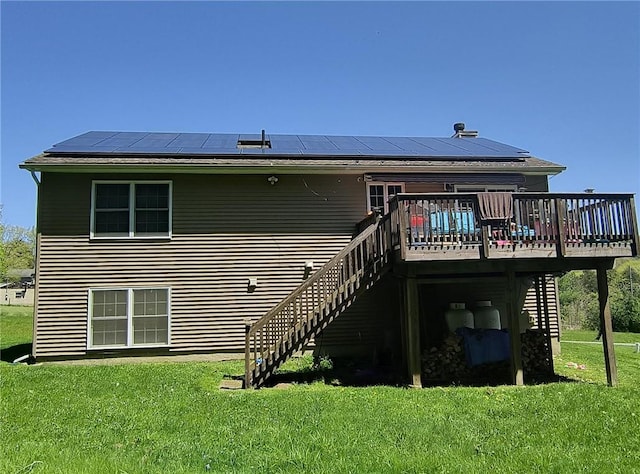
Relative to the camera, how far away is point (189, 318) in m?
10.7

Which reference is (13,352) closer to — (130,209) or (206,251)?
(130,209)

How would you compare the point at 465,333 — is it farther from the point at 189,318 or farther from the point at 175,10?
the point at 175,10

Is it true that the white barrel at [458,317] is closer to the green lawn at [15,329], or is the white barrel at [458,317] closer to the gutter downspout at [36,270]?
the gutter downspout at [36,270]

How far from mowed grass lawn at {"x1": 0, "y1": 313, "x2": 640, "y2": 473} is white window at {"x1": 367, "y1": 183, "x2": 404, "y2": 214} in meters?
5.15

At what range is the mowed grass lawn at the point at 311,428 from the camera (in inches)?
166

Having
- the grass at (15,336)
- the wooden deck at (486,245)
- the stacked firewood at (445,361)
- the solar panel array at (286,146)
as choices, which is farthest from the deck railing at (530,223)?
the grass at (15,336)

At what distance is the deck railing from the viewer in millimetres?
8031

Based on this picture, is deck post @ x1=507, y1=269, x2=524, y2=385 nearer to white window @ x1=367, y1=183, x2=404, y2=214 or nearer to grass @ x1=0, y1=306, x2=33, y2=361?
white window @ x1=367, y1=183, x2=404, y2=214

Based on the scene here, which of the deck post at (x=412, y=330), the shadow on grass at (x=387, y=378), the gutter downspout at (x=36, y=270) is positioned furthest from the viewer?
the gutter downspout at (x=36, y=270)

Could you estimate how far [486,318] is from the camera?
1065 centimetres

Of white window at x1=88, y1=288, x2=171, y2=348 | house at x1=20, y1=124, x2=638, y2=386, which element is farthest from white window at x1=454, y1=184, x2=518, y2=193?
white window at x1=88, y1=288, x2=171, y2=348

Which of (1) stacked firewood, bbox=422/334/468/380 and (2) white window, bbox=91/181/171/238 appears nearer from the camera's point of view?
(1) stacked firewood, bbox=422/334/468/380

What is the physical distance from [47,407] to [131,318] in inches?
167

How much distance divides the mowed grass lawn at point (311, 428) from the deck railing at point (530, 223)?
251cm
